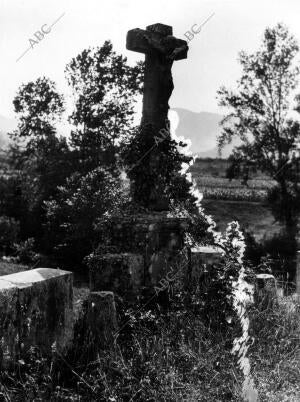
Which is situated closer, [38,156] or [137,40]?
[137,40]

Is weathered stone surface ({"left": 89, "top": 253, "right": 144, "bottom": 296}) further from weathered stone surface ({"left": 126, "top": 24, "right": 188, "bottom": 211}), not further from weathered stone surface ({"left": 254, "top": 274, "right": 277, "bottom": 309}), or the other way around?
weathered stone surface ({"left": 254, "top": 274, "right": 277, "bottom": 309})

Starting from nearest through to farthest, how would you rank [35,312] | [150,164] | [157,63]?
[35,312] < [150,164] < [157,63]

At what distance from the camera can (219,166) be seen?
33.5 meters

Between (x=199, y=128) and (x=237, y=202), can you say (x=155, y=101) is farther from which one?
(x=199, y=128)

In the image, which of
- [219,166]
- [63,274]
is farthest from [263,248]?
[63,274]

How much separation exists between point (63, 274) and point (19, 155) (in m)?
25.5

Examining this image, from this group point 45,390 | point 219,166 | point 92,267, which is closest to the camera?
point 45,390

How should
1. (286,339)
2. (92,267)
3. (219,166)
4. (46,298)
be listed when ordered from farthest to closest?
(219,166), (92,267), (286,339), (46,298)

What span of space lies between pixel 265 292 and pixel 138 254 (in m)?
1.81

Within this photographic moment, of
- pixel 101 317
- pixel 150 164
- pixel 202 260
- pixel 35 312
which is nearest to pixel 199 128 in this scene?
pixel 150 164

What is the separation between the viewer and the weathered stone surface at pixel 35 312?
3645 mm

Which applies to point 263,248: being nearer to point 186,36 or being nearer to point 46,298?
point 186,36

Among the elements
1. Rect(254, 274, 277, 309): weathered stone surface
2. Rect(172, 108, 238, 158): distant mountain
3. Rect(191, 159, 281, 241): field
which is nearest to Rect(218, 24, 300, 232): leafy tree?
Rect(191, 159, 281, 241): field

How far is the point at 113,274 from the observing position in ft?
18.4
